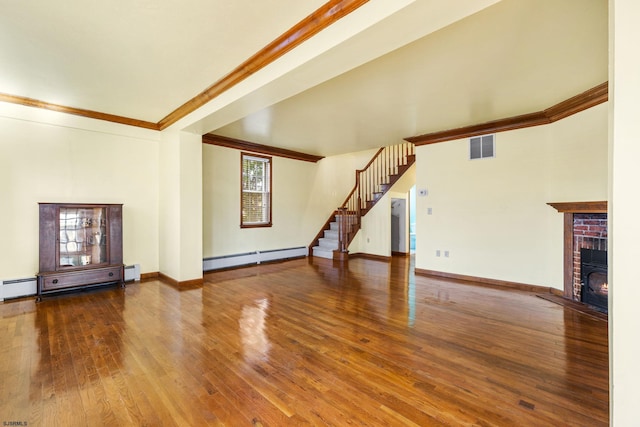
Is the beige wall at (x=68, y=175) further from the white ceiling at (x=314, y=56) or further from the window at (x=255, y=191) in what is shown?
the window at (x=255, y=191)

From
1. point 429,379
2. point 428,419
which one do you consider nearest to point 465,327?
point 429,379

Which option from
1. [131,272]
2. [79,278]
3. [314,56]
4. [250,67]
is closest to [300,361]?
[314,56]

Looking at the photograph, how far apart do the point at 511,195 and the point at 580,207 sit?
1.05 meters

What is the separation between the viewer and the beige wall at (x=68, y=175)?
13.2ft

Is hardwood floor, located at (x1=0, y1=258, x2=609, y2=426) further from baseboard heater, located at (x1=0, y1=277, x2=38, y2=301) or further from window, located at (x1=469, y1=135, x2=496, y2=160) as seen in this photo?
window, located at (x1=469, y1=135, x2=496, y2=160)

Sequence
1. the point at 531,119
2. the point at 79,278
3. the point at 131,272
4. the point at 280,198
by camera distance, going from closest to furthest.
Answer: the point at 79,278 → the point at 531,119 → the point at 131,272 → the point at 280,198

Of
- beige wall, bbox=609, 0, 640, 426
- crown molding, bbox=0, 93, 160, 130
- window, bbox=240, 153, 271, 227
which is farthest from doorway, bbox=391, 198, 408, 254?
beige wall, bbox=609, 0, 640, 426

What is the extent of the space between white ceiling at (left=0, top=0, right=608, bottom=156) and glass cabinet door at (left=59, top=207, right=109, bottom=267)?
1.65 meters

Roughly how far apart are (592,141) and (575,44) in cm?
187

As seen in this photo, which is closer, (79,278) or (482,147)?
(79,278)

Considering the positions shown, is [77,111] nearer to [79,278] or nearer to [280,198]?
[79,278]

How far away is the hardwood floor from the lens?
5.99 feet

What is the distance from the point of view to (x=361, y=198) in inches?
337

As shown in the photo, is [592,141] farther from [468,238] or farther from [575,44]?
[468,238]
